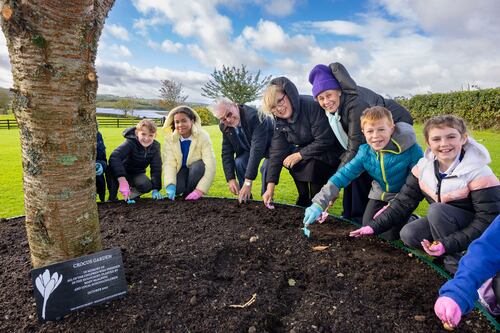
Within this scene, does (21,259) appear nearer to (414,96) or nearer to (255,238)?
(255,238)

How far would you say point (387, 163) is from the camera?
9.42 feet

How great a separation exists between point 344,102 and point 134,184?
9.27ft

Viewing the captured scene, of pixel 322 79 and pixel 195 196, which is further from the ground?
pixel 322 79

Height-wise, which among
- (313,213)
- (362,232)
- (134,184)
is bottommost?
(134,184)

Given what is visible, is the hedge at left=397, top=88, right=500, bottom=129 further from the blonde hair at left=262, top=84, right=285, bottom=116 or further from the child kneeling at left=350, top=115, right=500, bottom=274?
the child kneeling at left=350, top=115, right=500, bottom=274

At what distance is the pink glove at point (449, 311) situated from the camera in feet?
4.86

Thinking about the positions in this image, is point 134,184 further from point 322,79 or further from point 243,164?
point 322,79

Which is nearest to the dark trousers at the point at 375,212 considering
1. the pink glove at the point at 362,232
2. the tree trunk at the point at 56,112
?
the pink glove at the point at 362,232

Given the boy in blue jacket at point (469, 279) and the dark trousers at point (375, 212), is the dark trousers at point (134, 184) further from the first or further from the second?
the boy in blue jacket at point (469, 279)

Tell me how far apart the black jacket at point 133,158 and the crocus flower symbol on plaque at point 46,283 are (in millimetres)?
2526

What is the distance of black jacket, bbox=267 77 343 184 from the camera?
134 inches

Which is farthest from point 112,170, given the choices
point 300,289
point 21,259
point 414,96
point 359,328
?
point 414,96

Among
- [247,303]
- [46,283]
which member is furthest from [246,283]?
[46,283]

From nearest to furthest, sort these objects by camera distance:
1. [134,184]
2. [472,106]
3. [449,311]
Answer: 1. [449,311]
2. [134,184]
3. [472,106]
